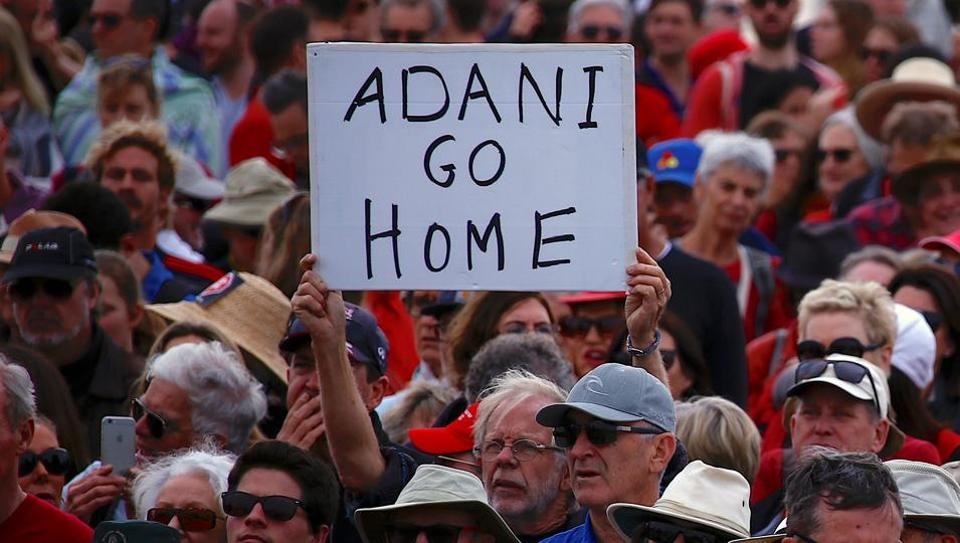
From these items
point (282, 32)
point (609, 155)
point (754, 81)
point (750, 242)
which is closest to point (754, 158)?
point (750, 242)

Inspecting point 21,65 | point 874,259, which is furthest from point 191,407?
point 21,65

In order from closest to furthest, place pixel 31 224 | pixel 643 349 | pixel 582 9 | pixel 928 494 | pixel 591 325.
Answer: pixel 928 494 < pixel 643 349 < pixel 591 325 < pixel 31 224 < pixel 582 9

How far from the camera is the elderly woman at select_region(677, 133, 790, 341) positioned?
10641 mm

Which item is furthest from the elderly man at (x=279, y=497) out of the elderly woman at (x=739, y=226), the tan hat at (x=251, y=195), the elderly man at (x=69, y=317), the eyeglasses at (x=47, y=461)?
the tan hat at (x=251, y=195)

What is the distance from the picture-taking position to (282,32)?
13336mm

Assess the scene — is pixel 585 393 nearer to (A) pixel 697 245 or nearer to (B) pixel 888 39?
(A) pixel 697 245

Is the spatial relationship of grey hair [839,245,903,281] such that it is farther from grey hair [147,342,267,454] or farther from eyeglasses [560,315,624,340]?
grey hair [147,342,267,454]

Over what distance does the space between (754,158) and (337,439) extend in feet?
15.4

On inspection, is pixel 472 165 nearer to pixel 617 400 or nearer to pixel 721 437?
pixel 617 400

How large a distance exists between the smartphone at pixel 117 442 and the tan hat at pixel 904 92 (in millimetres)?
6041

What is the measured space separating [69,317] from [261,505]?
2.16 meters

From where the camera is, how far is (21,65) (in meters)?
12.6

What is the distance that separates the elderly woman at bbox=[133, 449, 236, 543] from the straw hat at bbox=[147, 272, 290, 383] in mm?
1649

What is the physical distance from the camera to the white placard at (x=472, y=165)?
668 centimetres
